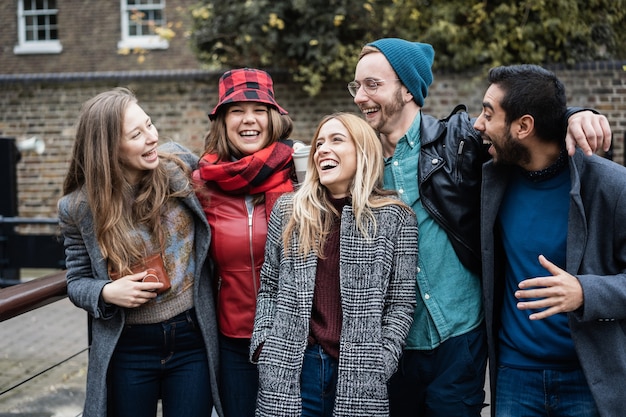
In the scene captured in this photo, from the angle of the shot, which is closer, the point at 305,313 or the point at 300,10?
the point at 305,313

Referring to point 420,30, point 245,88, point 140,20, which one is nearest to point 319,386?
point 245,88

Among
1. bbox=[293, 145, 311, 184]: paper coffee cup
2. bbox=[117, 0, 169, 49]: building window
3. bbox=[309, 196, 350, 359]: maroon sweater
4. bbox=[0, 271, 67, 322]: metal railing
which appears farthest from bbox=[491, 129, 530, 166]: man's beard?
bbox=[117, 0, 169, 49]: building window

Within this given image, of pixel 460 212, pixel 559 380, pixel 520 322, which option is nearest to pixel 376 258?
pixel 460 212

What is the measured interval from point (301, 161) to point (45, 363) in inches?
181

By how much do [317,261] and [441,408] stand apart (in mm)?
756

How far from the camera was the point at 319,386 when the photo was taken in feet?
8.41

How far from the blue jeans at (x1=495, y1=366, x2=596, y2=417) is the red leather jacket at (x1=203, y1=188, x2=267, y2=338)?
42.4 inches

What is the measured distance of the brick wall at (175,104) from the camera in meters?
9.02

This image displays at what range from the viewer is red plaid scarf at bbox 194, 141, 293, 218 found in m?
2.88

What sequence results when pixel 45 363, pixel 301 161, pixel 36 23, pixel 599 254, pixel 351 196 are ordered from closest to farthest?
1. pixel 599 254
2. pixel 351 196
3. pixel 301 161
4. pixel 45 363
5. pixel 36 23

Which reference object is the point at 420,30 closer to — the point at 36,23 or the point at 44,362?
the point at 44,362

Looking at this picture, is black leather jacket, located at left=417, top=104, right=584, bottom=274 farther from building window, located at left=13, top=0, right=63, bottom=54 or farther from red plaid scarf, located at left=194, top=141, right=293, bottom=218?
building window, located at left=13, top=0, right=63, bottom=54

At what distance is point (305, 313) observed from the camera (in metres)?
2.54

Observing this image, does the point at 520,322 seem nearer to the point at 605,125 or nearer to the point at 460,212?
the point at 460,212
